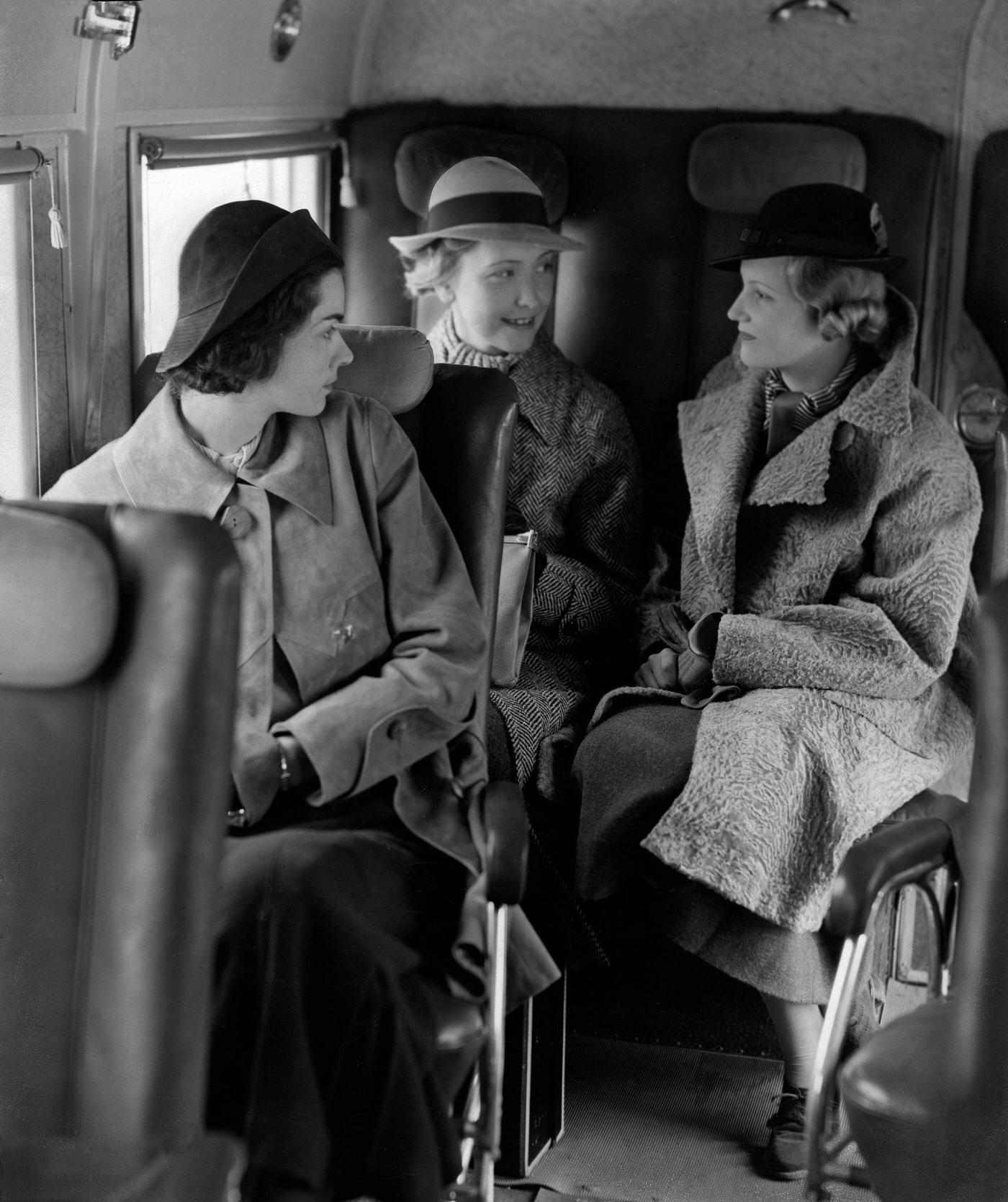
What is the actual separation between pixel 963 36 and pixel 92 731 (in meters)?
1.58

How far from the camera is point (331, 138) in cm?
201

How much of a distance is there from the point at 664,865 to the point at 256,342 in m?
0.90

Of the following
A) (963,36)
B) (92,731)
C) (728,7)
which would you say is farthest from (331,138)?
(92,731)

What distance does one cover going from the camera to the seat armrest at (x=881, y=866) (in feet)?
4.49

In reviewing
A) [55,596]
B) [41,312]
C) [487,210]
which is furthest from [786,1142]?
[487,210]

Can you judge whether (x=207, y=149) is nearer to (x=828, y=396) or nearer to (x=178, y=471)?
(x=178, y=471)

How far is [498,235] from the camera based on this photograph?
2.28m

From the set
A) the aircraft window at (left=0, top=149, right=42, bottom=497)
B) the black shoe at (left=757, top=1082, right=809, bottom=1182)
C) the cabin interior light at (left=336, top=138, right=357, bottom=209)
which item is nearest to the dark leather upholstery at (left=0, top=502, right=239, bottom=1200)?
the aircraft window at (left=0, top=149, right=42, bottom=497)

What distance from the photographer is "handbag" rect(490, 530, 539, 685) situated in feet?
6.17

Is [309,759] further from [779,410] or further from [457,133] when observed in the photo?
[457,133]

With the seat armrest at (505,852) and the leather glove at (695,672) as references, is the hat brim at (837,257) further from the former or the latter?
the seat armrest at (505,852)

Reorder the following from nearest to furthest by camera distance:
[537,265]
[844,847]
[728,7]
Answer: [844,847] < [728,7] < [537,265]

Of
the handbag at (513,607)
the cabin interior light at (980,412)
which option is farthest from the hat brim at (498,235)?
the cabin interior light at (980,412)

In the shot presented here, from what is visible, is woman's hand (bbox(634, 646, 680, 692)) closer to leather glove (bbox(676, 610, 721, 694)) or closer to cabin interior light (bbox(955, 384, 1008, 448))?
leather glove (bbox(676, 610, 721, 694))
